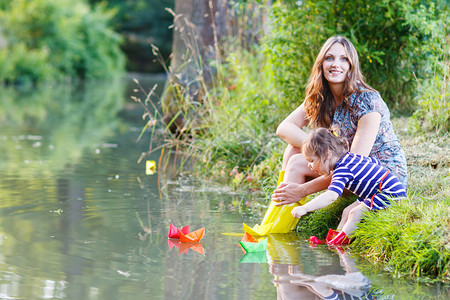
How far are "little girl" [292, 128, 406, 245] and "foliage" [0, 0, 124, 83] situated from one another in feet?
64.3

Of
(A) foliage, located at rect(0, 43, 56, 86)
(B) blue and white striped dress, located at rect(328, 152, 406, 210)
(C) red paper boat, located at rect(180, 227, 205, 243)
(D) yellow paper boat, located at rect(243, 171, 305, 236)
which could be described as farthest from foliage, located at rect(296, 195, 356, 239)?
(A) foliage, located at rect(0, 43, 56, 86)

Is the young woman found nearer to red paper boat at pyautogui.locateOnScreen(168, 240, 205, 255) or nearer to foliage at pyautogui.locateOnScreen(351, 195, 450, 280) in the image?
foliage at pyautogui.locateOnScreen(351, 195, 450, 280)

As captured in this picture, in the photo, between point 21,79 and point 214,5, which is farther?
point 21,79

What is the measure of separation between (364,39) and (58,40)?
22.5 metres

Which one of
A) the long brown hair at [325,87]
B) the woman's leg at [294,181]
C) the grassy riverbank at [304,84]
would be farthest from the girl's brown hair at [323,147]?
the grassy riverbank at [304,84]

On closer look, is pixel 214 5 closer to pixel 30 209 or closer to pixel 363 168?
pixel 30 209

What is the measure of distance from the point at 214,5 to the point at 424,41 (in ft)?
11.8

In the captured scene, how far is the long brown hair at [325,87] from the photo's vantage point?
14.1 ft

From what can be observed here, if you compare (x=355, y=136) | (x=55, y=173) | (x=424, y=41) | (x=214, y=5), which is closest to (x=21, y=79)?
(x=214, y=5)

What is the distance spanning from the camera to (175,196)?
18.0 ft

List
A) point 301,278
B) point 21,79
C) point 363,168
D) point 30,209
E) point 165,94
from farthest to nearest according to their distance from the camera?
point 21,79 → point 165,94 → point 30,209 → point 363,168 → point 301,278

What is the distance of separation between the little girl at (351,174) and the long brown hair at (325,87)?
1.64ft

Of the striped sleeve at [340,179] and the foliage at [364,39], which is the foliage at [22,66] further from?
the striped sleeve at [340,179]

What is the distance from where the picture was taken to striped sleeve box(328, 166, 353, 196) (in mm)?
3783
